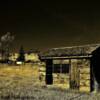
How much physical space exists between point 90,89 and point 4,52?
66.6 m

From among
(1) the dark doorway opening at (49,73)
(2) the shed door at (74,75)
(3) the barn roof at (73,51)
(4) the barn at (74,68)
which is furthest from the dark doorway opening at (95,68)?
(1) the dark doorway opening at (49,73)

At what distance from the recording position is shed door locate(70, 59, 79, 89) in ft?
65.6

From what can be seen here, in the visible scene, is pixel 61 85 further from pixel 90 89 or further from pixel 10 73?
pixel 10 73

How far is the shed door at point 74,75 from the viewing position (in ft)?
65.6

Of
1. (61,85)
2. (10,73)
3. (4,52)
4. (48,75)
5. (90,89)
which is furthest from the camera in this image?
(4,52)

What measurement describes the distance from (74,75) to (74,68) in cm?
56

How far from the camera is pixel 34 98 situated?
1488 centimetres

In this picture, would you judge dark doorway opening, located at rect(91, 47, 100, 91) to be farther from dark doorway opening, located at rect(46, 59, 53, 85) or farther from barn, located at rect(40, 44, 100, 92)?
dark doorway opening, located at rect(46, 59, 53, 85)

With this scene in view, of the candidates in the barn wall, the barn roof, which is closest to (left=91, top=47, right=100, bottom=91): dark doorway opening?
the barn wall

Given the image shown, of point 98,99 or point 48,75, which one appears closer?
point 98,99

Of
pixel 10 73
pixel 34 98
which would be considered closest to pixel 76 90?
pixel 34 98

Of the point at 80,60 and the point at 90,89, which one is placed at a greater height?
the point at 80,60

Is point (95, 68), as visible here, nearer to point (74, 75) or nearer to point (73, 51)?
point (74, 75)

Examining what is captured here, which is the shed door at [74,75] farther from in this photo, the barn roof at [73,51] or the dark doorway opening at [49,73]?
the dark doorway opening at [49,73]
